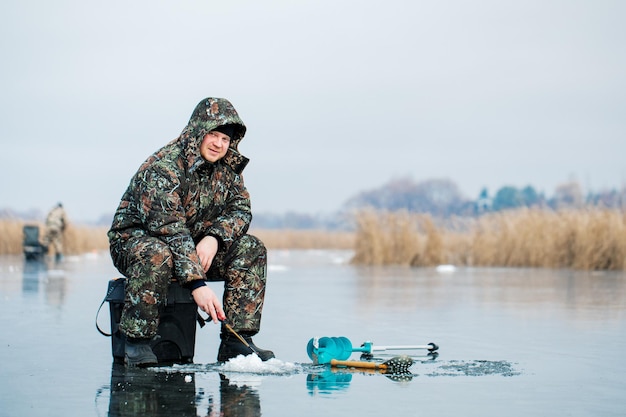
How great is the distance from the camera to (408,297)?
1250 centimetres

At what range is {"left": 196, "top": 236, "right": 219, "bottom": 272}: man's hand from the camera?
20.7ft

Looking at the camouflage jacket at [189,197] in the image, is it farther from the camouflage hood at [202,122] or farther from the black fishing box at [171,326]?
the black fishing box at [171,326]

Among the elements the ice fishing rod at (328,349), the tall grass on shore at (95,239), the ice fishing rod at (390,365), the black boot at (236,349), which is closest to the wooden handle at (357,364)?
the ice fishing rod at (390,365)

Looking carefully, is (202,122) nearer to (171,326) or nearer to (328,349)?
(171,326)

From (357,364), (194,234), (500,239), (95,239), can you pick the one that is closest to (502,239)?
(500,239)

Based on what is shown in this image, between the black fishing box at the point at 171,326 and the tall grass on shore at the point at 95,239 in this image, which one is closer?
the black fishing box at the point at 171,326

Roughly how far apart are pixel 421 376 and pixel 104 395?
5.54 feet

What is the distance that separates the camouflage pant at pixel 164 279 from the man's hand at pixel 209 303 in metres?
0.23

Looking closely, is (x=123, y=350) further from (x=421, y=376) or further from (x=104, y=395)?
(x=421, y=376)

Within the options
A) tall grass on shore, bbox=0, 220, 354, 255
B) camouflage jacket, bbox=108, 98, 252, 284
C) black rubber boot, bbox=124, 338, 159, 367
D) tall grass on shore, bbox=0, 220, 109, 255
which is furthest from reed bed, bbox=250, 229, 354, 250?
black rubber boot, bbox=124, 338, 159, 367

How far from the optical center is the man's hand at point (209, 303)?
236 inches

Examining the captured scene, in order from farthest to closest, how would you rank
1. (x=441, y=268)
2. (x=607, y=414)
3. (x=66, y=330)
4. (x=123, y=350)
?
1. (x=441, y=268)
2. (x=66, y=330)
3. (x=123, y=350)
4. (x=607, y=414)

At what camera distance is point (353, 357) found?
7059 mm

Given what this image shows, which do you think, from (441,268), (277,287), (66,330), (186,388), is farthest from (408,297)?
(441,268)
